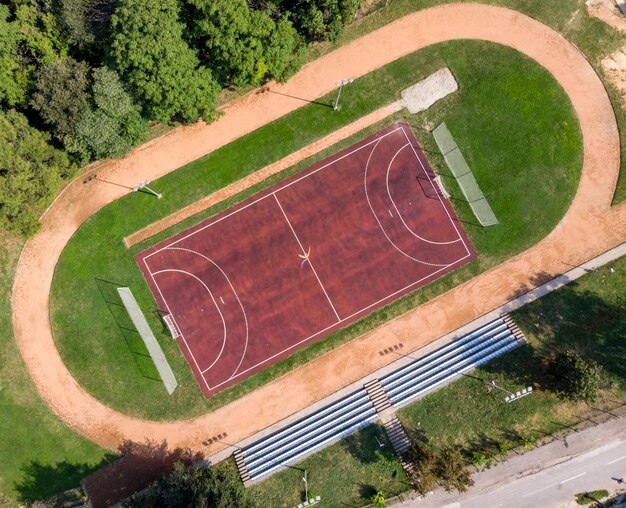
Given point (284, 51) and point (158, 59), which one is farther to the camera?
point (284, 51)

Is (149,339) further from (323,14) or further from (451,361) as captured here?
(323,14)

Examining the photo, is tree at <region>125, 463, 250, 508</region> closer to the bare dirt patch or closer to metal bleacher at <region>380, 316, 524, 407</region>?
metal bleacher at <region>380, 316, 524, 407</region>

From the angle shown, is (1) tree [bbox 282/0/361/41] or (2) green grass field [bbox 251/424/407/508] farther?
(2) green grass field [bbox 251/424/407/508]

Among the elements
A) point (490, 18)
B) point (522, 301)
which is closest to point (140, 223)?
point (522, 301)

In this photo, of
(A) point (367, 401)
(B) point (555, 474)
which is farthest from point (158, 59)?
(B) point (555, 474)

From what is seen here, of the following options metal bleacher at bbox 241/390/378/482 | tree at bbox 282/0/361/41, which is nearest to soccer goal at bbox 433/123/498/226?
tree at bbox 282/0/361/41

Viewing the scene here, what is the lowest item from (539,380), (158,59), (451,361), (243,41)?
(539,380)
